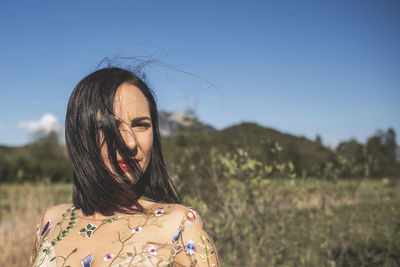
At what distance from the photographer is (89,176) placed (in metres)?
1.46

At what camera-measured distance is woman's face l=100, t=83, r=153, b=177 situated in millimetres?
1375

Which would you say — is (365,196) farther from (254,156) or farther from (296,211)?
(254,156)

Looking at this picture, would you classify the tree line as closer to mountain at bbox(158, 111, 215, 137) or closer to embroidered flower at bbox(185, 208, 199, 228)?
mountain at bbox(158, 111, 215, 137)

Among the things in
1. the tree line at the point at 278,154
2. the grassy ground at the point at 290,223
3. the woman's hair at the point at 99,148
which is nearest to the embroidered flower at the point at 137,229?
the woman's hair at the point at 99,148

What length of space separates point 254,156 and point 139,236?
8.47 ft

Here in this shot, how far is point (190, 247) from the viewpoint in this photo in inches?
46.1

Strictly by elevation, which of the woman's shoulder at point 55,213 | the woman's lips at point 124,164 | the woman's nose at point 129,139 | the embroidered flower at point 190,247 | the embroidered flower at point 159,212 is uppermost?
the woman's nose at point 129,139

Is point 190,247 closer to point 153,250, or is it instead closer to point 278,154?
point 153,250

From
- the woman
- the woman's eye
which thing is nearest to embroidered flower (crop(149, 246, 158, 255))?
the woman

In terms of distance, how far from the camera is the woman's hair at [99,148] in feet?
4.48

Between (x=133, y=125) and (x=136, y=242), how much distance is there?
1.72 ft

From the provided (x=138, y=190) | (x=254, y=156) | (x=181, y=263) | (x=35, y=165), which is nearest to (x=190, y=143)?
(x=254, y=156)

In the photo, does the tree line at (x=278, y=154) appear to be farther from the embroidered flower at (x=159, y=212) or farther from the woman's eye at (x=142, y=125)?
the embroidered flower at (x=159, y=212)

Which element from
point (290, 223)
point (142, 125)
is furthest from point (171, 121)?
point (290, 223)
